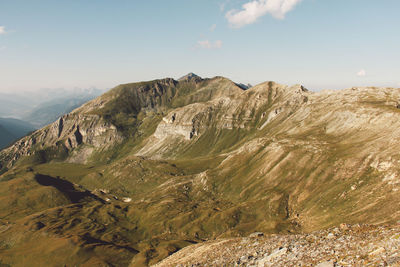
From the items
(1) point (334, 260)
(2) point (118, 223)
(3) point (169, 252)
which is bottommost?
(2) point (118, 223)

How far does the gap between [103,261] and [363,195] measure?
13095cm

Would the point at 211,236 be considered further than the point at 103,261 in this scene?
Yes

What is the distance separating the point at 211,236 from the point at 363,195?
271ft

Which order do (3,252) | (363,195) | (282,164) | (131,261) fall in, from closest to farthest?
(363,195)
(131,261)
(3,252)
(282,164)

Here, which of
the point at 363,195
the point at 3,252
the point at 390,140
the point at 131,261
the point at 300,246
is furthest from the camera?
the point at 3,252

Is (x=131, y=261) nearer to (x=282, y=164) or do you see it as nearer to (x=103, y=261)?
(x=103, y=261)

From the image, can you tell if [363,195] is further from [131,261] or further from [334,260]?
[131,261]

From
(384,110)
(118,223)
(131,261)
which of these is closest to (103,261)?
(131,261)

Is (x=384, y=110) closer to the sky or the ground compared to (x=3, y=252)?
closer to the sky

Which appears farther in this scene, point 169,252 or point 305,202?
point 305,202

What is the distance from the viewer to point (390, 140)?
138 m

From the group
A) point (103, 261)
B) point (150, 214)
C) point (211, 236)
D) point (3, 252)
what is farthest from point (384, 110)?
point (3, 252)

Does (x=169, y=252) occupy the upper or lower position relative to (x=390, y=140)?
lower

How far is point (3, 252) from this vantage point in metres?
153
